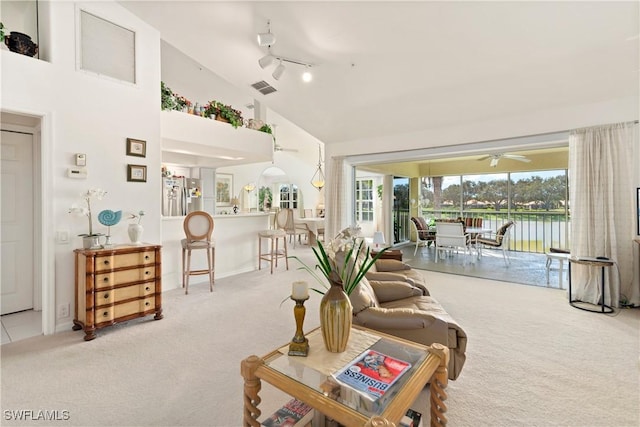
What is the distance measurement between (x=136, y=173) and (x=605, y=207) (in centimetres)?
585

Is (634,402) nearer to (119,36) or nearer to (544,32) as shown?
(544,32)

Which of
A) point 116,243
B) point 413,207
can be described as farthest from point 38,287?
point 413,207

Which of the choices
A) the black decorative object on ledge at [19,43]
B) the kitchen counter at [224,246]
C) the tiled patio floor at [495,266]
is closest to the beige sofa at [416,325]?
the kitchen counter at [224,246]

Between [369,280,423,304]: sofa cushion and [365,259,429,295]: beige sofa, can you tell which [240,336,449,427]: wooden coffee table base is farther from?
[365,259,429,295]: beige sofa

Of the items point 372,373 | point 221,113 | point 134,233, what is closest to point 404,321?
point 372,373

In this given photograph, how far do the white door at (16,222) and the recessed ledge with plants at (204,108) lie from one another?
1609 mm

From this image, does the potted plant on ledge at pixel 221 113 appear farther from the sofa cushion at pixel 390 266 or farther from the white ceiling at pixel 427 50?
the sofa cushion at pixel 390 266

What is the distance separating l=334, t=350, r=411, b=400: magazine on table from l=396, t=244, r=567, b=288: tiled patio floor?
174 inches

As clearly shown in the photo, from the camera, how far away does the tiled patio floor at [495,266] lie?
4965mm

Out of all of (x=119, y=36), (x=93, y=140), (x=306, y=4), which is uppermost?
(x=306, y=4)

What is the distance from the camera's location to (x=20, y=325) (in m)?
2.96

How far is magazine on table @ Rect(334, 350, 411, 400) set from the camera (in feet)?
4.17

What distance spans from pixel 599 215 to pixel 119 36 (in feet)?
20.7

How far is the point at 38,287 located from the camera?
3.39 meters
